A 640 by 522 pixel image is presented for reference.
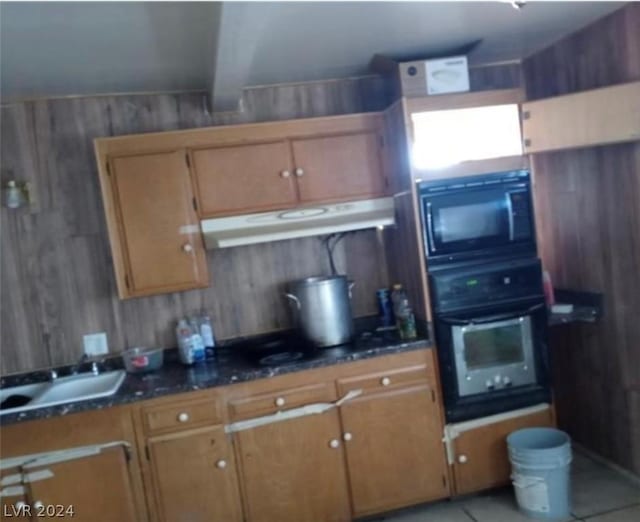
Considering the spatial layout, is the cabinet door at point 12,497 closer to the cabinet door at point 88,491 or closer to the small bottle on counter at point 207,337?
the cabinet door at point 88,491

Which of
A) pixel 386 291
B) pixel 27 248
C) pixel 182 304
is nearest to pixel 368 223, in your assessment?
pixel 386 291

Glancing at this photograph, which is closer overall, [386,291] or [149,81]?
[149,81]

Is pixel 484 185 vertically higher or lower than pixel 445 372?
higher

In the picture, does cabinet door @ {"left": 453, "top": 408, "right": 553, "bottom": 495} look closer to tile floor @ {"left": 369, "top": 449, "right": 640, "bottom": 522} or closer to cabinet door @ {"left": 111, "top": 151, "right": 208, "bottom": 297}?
tile floor @ {"left": 369, "top": 449, "right": 640, "bottom": 522}

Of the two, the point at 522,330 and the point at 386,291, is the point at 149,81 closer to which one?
the point at 386,291

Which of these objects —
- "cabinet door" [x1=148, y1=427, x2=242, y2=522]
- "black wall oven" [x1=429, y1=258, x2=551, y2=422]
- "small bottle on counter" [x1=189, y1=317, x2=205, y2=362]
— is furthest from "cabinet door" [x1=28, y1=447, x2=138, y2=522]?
"black wall oven" [x1=429, y1=258, x2=551, y2=422]

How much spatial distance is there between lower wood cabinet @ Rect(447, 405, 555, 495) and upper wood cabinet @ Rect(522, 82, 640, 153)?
131cm

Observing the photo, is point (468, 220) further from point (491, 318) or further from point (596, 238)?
point (596, 238)

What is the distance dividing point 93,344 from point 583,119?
2648 millimetres

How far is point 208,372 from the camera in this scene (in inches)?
104

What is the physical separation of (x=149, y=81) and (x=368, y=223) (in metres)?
1.27

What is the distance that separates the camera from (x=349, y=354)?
264 centimetres

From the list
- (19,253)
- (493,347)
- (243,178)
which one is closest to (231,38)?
(243,178)

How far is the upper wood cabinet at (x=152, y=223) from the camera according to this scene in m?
2.67
